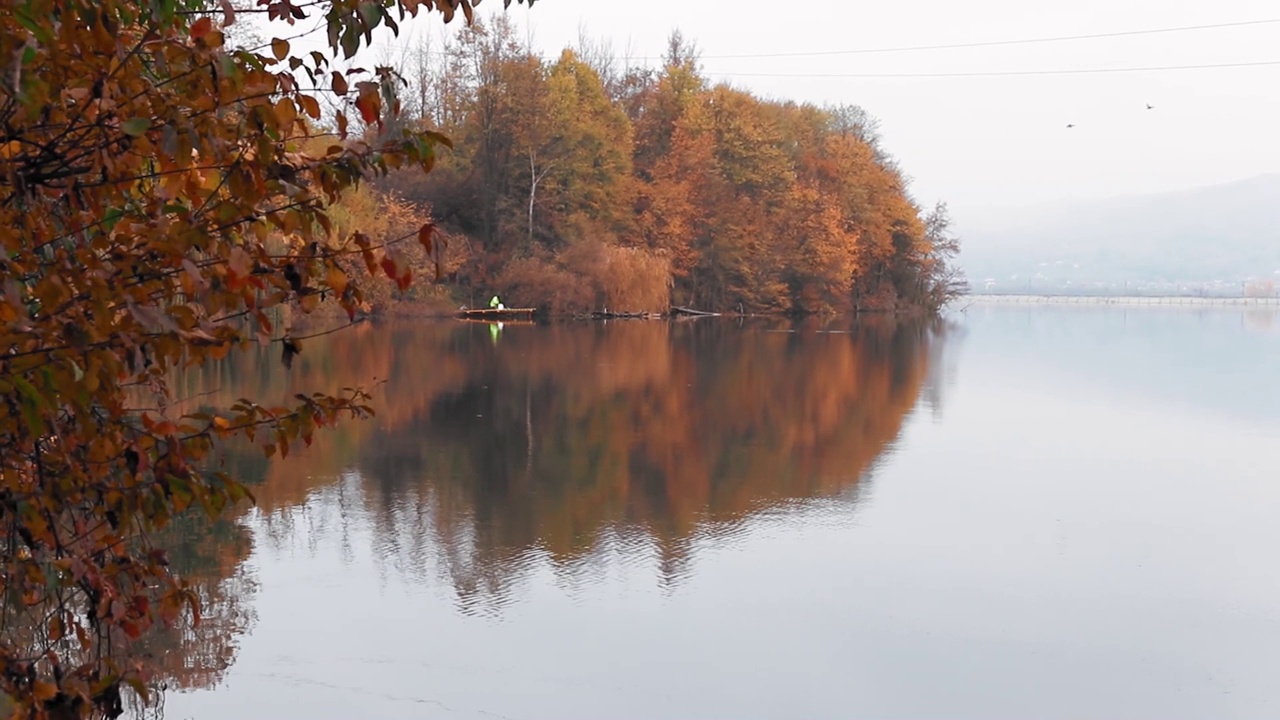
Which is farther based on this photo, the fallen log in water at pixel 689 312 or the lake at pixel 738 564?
the fallen log in water at pixel 689 312

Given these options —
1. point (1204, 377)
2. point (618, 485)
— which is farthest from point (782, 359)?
point (618, 485)

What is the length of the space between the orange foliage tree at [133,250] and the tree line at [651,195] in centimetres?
4155

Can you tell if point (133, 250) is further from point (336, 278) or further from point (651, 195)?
point (651, 195)

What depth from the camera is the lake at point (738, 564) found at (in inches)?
291

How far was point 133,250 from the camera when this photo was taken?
10.2ft

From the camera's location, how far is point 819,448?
1627cm

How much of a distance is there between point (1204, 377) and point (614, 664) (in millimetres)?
24586

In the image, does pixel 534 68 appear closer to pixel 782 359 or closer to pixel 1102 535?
pixel 782 359

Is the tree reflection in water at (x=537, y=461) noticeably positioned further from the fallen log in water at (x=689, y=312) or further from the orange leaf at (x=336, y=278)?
the fallen log in water at (x=689, y=312)

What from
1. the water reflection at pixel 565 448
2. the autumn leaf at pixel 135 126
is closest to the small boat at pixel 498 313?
the water reflection at pixel 565 448

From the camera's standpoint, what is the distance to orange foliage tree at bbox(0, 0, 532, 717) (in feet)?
8.93

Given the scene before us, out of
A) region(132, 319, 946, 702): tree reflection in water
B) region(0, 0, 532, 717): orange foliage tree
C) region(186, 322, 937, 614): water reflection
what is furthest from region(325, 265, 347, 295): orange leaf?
region(132, 319, 946, 702): tree reflection in water

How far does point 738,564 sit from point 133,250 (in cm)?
735

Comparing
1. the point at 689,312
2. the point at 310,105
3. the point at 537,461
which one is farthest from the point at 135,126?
the point at 689,312
